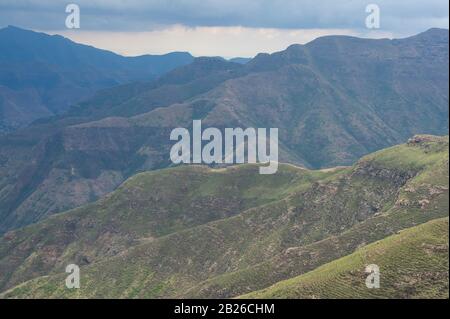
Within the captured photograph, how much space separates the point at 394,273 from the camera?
138750mm

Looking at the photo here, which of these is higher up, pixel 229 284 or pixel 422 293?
pixel 422 293

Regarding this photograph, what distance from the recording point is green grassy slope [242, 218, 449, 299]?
134 meters

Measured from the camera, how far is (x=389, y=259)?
473 ft

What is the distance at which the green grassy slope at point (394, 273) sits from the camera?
133750 millimetres

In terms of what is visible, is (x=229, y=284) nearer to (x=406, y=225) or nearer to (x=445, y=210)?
(x=406, y=225)
